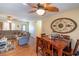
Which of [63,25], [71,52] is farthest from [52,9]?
[71,52]

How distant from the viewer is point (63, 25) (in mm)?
1476

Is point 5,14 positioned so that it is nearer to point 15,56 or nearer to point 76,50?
point 15,56

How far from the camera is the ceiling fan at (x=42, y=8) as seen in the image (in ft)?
4.64

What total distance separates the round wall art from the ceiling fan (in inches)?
6.9

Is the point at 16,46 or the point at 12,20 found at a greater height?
the point at 12,20

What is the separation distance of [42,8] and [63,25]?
399 mm

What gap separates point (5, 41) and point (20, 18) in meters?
0.39

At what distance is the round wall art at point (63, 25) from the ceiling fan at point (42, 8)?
176 mm

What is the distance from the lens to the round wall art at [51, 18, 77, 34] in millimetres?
1431

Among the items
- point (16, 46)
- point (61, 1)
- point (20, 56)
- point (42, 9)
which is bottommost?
point (20, 56)

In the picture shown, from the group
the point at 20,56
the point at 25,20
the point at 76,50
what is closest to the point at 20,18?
the point at 25,20

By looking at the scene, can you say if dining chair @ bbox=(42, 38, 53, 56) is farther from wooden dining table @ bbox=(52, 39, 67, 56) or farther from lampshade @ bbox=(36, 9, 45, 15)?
lampshade @ bbox=(36, 9, 45, 15)

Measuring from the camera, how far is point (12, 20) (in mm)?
1441

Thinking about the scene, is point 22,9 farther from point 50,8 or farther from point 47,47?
point 47,47
